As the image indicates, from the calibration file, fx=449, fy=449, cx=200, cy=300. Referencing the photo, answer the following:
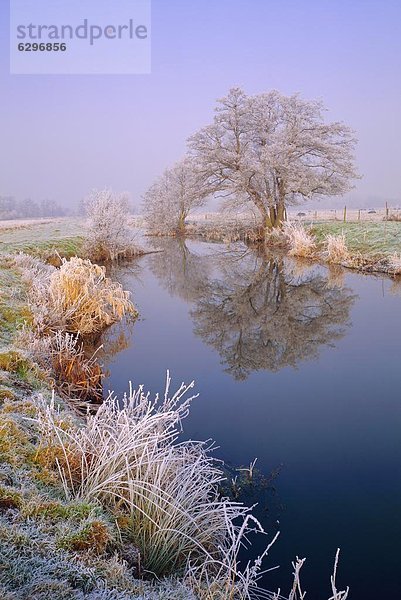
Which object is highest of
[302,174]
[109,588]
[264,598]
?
[302,174]

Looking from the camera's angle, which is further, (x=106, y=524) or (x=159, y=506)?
(x=159, y=506)

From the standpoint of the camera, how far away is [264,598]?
3.18m

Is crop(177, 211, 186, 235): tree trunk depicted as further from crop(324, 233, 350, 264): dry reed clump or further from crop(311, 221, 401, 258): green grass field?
crop(324, 233, 350, 264): dry reed clump

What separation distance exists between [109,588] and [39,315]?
6131 mm

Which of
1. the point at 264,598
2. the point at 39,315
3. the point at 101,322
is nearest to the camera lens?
the point at 264,598

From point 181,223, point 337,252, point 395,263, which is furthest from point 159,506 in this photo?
point 181,223

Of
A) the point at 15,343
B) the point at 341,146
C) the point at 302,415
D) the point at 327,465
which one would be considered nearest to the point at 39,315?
the point at 15,343

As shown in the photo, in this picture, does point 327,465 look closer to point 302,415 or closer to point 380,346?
point 302,415

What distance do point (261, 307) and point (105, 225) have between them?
1140 cm

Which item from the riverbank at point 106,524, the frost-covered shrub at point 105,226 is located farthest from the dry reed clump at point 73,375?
the frost-covered shrub at point 105,226

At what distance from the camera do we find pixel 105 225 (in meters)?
21.5

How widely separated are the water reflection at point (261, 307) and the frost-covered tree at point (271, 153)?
7475 millimetres

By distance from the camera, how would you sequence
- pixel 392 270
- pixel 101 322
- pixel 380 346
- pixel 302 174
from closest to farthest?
pixel 380 346, pixel 101 322, pixel 392 270, pixel 302 174

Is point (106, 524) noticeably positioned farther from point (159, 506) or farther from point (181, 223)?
point (181, 223)
